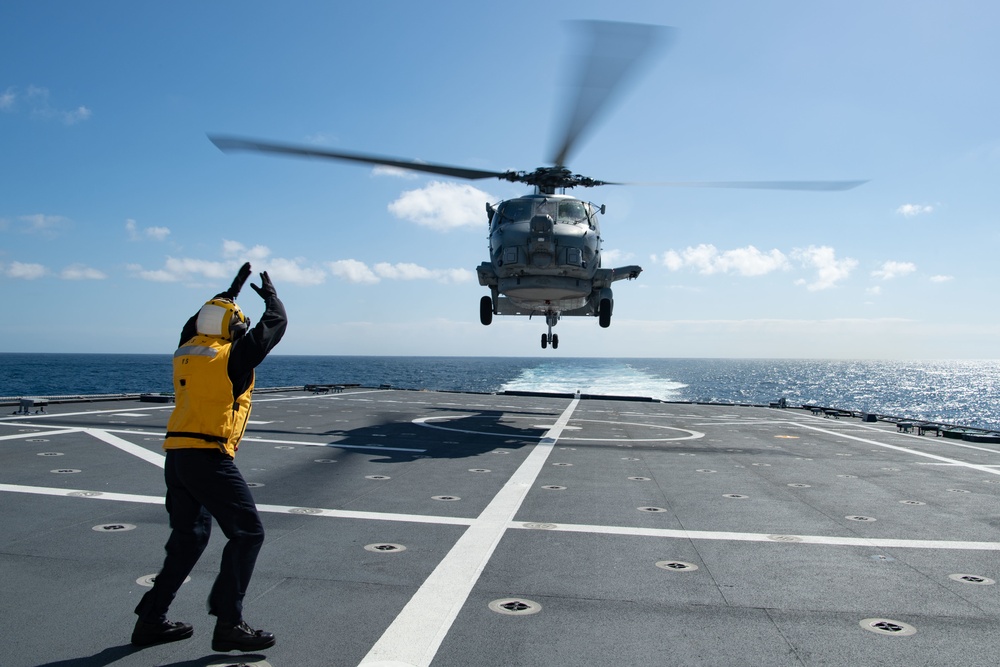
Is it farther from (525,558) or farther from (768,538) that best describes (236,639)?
(768,538)

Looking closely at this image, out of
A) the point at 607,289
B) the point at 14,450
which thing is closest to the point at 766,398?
the point at 607,289

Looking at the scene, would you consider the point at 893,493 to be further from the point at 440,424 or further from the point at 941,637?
the point at 440,424

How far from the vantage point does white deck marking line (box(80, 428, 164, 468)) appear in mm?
12567

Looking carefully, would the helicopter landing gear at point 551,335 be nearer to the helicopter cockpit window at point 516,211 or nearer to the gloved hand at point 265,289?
the helicopter cockpit window at point 516,211

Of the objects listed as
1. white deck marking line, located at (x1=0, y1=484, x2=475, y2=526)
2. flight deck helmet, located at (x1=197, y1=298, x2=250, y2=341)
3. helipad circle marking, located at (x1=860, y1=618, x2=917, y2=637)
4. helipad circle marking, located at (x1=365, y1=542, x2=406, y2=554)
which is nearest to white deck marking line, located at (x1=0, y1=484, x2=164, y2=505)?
white deck marking line, located at (x1=0, y1=484, x2=475, y2=526)

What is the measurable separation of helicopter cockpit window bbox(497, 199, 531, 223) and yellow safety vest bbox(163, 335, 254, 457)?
60.1 ft

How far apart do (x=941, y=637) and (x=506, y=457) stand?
10.3 m

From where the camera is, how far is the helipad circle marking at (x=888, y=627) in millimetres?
5062

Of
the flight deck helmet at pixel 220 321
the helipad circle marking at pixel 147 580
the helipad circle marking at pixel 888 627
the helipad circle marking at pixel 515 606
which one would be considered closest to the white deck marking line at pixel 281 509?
the helipad circle marking at pixel 147 580

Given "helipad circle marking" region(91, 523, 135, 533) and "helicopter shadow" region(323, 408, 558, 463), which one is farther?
"helicopter shadow" region(323, 408, 558, 463)

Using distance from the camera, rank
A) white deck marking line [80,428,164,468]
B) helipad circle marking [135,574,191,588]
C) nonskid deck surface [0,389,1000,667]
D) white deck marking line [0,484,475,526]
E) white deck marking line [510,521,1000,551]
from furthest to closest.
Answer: white deck marking line [80,428,164,468], white deck marking line [0,484,475,526], white deck marking line [510,521,1000,551], helipad circle marking [135,574,191,588], nonskid deck surface [0,389,1000,667]

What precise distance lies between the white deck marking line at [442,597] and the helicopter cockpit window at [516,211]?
13.9m

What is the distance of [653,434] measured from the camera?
20844 mm

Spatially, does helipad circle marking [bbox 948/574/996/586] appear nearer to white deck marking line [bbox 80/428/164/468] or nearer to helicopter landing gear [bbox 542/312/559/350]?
white deck marking line [bbox 80/428/164/468]
